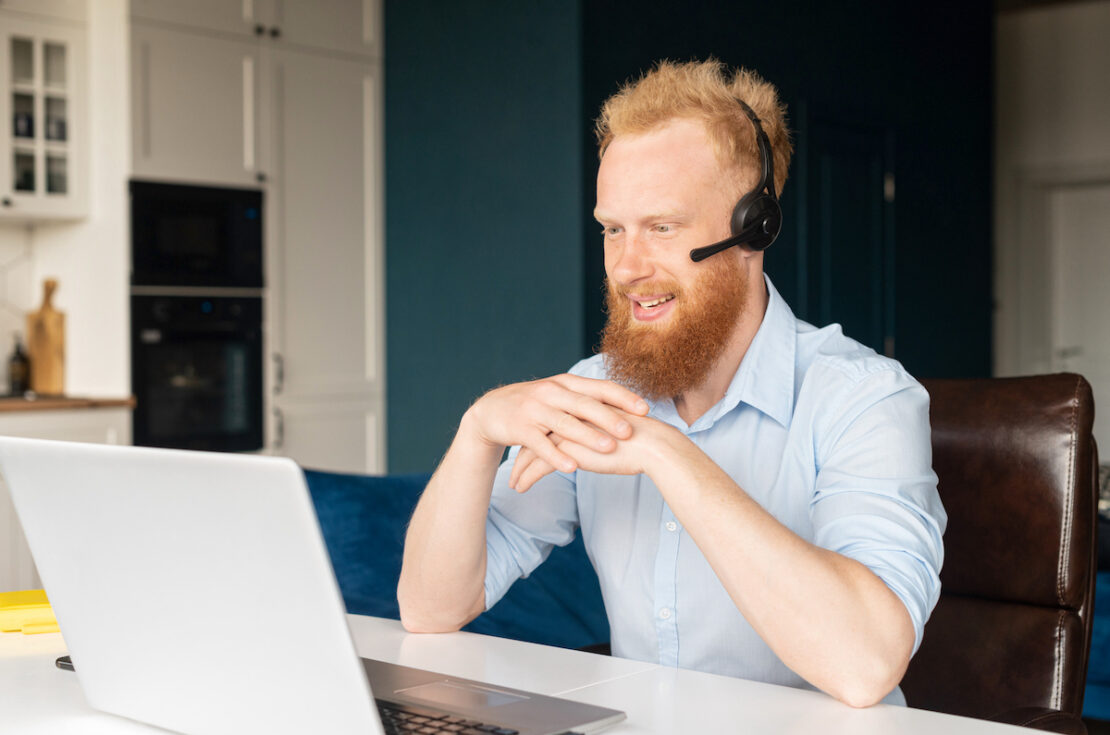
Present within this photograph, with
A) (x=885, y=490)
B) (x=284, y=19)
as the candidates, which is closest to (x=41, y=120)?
(x=284, y=19)

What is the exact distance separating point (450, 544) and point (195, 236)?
3314 millimetres

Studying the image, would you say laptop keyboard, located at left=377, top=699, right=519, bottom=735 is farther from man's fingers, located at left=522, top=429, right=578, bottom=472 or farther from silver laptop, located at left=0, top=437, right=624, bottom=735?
man's fingers, located at left=522, top=429, right=578, bottom=472

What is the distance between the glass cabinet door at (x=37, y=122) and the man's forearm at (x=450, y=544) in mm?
3314

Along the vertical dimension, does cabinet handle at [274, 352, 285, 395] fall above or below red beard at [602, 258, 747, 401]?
below

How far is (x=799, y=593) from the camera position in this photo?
3.42ft

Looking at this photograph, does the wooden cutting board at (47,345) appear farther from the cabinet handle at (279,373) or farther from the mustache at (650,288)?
the mustache at (650,288)

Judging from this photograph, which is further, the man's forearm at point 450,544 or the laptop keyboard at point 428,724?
the man's forearm at point 450,544

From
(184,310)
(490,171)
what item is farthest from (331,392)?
(490,171)

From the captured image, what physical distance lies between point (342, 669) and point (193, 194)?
3.91 metres

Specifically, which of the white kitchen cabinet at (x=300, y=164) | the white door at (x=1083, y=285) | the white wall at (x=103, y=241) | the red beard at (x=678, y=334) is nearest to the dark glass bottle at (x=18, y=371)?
the white wall at (x=103, y=241)

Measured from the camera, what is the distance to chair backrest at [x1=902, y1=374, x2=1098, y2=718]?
1490 mm

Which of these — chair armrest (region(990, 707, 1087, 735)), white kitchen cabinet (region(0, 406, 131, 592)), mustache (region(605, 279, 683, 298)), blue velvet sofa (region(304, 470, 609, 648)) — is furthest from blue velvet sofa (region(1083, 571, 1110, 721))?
white kitchen cabinet (region(0, 406, 131, 592))

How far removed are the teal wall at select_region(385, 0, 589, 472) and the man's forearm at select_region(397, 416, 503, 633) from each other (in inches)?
111

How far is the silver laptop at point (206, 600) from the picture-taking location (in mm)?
760
